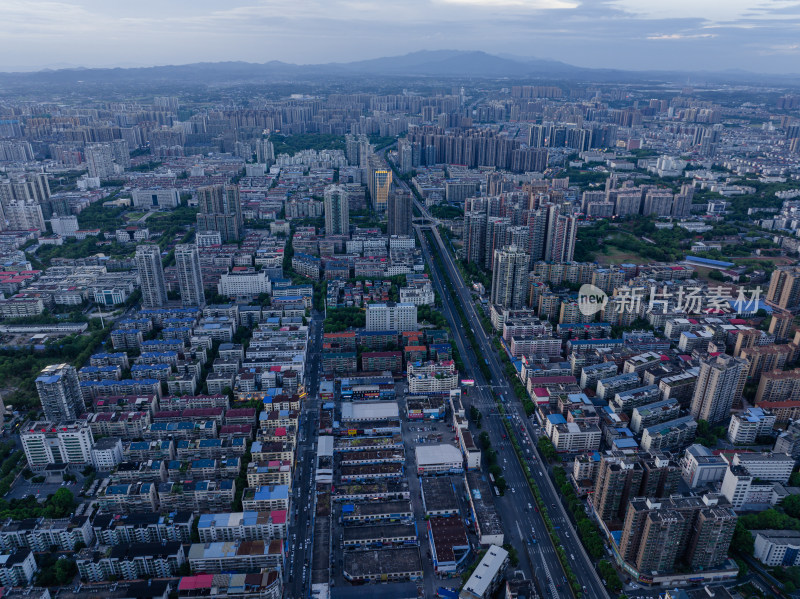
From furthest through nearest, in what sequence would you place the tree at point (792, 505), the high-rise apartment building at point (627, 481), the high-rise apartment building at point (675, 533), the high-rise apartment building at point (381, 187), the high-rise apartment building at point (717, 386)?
the high-rise apartment building at point (381, 187), the high-rise apartment building at point (717, 386), the tree at point (792, 505), the high-rise apartment building at point (627, 481), the high-rise apartment building at point (675, 533)

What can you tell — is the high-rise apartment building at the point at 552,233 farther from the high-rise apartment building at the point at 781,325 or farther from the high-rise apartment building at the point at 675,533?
the high-rise apartment building at the point at 675,533

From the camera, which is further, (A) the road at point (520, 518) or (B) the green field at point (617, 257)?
(B) the green field at point (617, 257)

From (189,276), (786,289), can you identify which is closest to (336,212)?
(189,276)

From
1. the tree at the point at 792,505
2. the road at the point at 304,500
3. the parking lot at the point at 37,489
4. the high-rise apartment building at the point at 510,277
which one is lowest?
the parking lot at the point at 37,489

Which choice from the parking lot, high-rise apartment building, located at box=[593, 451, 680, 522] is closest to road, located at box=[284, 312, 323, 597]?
the parking lot

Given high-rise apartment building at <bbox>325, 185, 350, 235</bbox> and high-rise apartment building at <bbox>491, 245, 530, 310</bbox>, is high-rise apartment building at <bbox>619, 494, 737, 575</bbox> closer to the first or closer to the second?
high-rise apartment building at <bbox>491, 245, 530, 310</bbox>

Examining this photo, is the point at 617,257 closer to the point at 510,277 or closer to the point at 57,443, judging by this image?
the point at 510,277

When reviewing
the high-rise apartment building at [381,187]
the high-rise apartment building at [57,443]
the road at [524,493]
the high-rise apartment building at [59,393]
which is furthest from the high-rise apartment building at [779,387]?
the high-rise apartment building at [381,187]
